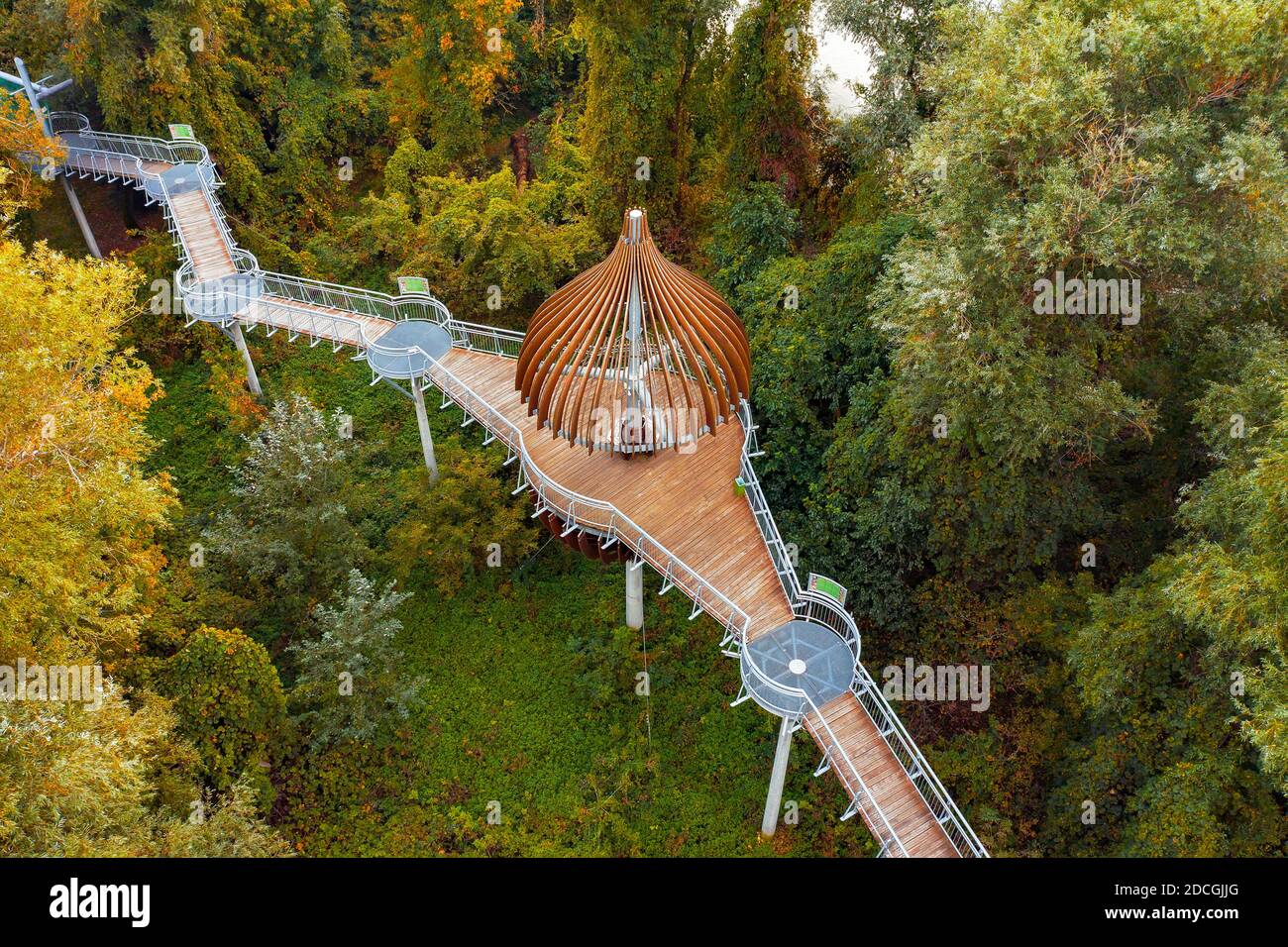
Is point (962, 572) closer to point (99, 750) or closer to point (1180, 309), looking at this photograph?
point (1180, 309)

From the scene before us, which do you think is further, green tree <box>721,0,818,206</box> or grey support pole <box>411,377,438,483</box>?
green tree <box>721,0,818,206</box>

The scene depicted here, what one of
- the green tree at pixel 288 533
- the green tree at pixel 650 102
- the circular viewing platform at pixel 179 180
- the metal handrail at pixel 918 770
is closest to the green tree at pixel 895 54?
the green tree at pixel 650 102

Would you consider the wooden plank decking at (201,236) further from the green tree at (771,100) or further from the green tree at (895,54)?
the green tree at (895,54)

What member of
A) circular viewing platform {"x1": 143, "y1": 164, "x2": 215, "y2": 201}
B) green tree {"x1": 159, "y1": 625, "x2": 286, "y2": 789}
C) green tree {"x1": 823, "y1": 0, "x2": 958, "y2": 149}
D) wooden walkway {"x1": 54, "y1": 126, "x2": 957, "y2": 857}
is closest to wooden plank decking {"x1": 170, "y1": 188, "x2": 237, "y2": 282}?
circular viewing platform {"x1": 143, "y1": 164, "x2": 215, "y2": 201}

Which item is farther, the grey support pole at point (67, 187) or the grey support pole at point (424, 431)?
the grey support pole at point (67, 187)

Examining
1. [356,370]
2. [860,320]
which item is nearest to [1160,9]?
[860,320]

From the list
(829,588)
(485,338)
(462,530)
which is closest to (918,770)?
(829,588)

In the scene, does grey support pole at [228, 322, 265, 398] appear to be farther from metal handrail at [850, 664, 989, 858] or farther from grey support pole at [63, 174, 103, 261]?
metal handrail at [850, 664, 989, 858]
